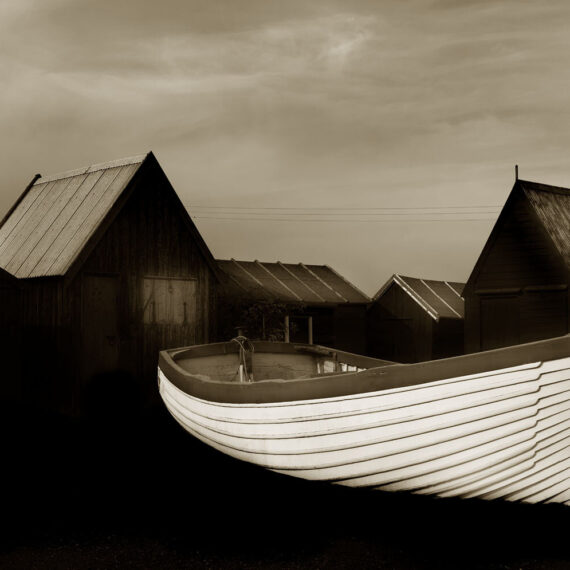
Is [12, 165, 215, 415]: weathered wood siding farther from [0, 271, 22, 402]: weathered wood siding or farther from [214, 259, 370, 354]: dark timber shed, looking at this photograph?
[214, 259, 370, 354]: dark timber shed

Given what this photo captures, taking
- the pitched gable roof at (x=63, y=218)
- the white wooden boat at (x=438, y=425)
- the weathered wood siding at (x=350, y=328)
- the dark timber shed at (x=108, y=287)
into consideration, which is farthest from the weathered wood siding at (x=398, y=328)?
the white wooden boat at (x=438, y=425)

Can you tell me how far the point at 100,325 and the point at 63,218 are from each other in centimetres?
400

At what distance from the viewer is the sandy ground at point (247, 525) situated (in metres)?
6.56

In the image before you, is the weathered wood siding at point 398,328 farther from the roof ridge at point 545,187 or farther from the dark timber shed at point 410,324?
the roof ridge at point 545,187

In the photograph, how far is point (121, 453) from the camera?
12.3 m

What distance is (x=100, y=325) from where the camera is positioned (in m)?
18.1

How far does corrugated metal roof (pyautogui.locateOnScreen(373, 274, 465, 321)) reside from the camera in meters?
31.5

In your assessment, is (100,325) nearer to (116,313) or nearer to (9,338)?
(116,313)

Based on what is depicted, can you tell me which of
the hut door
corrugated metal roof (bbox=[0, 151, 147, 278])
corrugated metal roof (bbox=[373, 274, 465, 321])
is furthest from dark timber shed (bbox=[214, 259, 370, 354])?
corrugated metal roof (bbox=[0, 151, 147, 278])

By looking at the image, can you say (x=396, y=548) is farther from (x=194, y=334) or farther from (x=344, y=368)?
(x=194, y=334)

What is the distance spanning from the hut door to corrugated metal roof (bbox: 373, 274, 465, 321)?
16688 mm

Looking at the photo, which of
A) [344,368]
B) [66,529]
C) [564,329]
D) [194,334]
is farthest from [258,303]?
[66,529]

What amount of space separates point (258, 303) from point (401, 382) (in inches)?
725

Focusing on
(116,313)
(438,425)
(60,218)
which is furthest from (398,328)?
(438,425)
